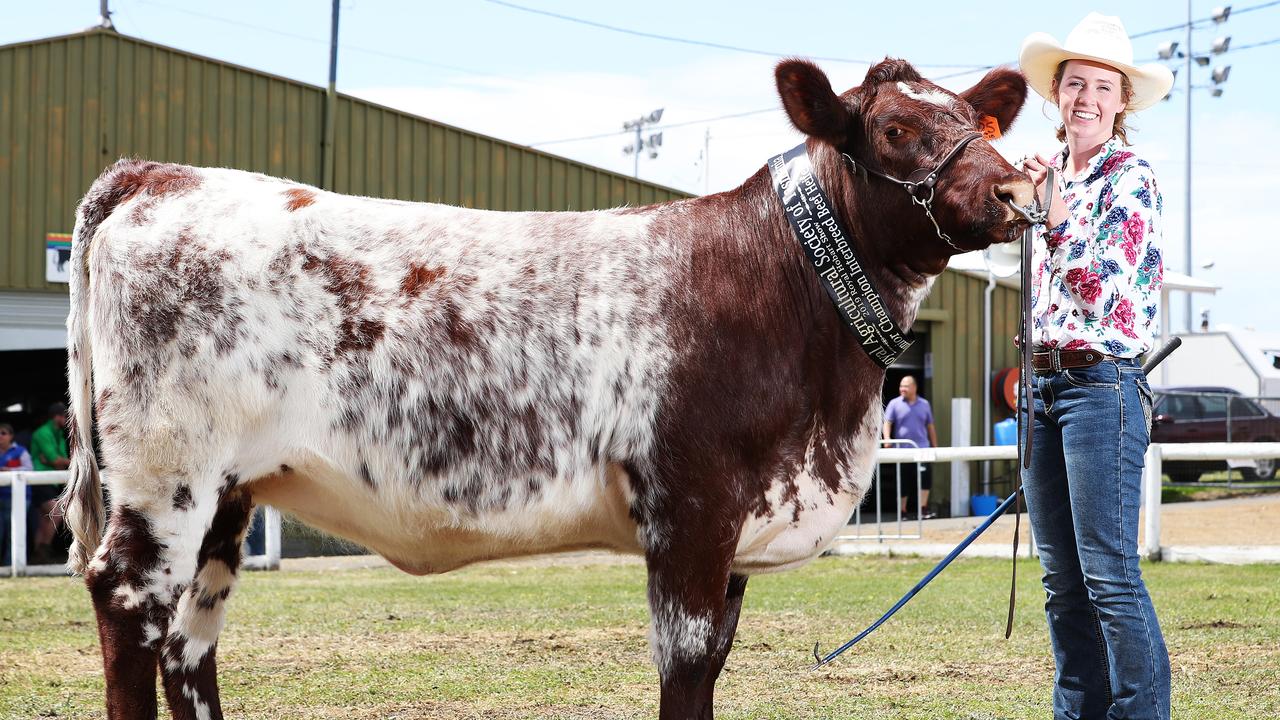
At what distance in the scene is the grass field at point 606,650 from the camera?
18.5 feet

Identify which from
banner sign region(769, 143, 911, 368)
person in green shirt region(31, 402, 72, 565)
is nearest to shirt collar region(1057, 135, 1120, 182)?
banner sign region(769, 143, 911, 368)

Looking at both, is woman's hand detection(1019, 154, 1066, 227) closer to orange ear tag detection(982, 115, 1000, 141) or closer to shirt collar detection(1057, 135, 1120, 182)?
shirt collar detection(1057, 135, 1120, 182)

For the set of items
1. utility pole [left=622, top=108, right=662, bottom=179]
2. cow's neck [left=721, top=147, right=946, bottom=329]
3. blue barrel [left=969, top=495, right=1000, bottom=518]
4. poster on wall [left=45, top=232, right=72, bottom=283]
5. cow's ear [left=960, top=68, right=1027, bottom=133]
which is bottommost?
blue barrel [left=969, top=495, right=1000, bottom=518]

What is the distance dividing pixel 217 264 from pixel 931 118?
2.16 metres

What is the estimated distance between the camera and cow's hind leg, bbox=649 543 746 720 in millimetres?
3752

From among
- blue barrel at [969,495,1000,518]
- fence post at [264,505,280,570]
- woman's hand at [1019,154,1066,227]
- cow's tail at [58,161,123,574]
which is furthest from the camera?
blue barrel at [969,495,1000,518]

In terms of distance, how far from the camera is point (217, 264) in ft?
13.0

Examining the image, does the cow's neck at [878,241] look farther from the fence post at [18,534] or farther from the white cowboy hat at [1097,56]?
the fence post at [18,534]

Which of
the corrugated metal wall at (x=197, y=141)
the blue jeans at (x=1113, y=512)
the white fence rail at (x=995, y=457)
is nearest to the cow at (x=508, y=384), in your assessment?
the blue jeans at (x=1113, y=512)

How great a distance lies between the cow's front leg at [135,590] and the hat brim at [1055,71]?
2.91 metres

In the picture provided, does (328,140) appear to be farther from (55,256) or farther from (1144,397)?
(1144,397)

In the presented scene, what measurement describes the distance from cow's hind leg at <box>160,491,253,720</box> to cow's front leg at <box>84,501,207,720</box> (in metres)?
0.27

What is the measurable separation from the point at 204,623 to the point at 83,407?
789mm

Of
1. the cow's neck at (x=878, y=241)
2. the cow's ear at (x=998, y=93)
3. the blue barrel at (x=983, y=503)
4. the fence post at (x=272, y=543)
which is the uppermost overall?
the cow's ear at (x=998, y=93)
